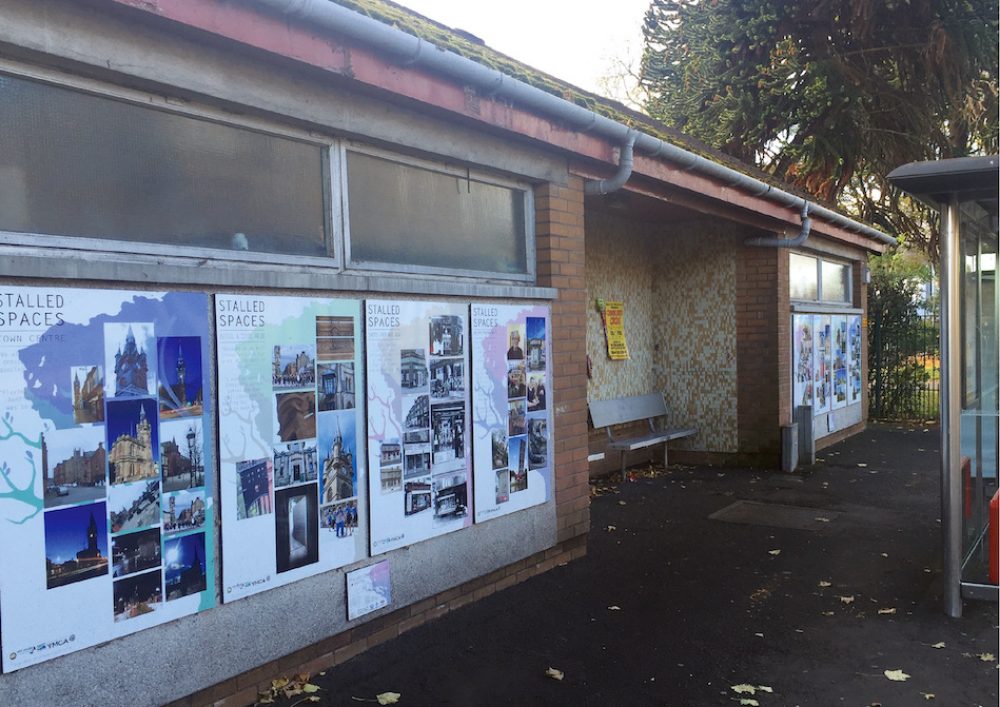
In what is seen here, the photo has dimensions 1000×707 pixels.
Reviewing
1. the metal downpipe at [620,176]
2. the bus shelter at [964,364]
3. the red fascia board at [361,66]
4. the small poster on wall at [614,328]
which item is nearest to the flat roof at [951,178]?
the bus shelter at [964,364]

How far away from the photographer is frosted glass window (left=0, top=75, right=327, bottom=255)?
3.03 meters

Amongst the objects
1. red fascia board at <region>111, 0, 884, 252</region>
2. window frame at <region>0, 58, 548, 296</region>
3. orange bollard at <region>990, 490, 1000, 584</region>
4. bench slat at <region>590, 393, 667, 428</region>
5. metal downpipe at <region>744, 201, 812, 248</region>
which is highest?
red fascia board at <region>111, 0, 884, 252</region>

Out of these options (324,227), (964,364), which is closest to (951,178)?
(964,364)

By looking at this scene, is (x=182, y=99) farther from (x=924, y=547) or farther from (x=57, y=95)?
(x=924, y=547)

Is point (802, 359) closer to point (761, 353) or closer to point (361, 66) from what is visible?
point (761, 353)

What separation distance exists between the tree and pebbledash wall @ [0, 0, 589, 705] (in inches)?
370

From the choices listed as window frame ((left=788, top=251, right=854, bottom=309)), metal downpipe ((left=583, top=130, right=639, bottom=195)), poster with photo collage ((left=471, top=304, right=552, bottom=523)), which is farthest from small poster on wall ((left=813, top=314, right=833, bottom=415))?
poster with photo collage ((left=471, top=304, right=552, bottom=523))

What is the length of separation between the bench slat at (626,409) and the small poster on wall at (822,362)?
2420 millimetres

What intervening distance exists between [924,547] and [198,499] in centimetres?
561

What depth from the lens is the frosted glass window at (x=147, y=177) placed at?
9.93 ft

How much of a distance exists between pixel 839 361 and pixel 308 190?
34.4ft

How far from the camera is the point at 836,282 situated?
13219 mm

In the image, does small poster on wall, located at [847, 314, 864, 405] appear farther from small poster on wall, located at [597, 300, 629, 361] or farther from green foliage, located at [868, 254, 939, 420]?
small poster on wall, located at [597, 300, 629, 361]

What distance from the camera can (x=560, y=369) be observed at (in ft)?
19.2
